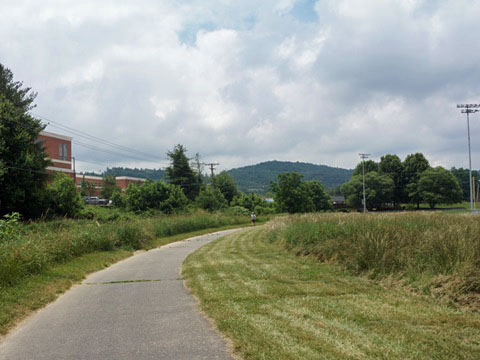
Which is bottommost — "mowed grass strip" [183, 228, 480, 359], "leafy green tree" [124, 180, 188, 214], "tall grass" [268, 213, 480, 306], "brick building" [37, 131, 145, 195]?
"mowed grass strip" [183, 228, 480, 359]

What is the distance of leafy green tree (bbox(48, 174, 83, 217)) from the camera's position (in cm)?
4078

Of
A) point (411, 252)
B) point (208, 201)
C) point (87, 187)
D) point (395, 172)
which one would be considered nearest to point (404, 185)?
point (395, 172)

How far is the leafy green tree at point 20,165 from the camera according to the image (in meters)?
35.2

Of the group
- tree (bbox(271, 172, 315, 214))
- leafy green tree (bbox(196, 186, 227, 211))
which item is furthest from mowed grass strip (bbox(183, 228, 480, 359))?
leafy green tree (bbox(196, 186, 227, 211))

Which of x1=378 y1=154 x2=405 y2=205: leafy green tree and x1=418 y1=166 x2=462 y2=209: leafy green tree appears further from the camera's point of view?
x1=378 y1=154 x2=405 y2=205: leafy green tree

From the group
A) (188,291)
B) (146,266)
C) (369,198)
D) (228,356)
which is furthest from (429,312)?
(369,198)

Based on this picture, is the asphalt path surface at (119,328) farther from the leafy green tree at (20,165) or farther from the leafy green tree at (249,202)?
the leafy green tree at (249,202)

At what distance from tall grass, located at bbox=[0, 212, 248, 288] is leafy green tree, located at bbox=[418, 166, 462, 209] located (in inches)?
2517

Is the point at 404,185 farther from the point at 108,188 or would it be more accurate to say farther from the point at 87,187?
the point at 87,187

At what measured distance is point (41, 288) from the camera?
11.5m

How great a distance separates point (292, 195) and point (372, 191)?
29581 mm

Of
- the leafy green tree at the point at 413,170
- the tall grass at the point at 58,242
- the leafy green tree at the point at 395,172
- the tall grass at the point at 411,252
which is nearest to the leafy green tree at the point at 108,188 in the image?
the leafy green tree at the point at 395,172

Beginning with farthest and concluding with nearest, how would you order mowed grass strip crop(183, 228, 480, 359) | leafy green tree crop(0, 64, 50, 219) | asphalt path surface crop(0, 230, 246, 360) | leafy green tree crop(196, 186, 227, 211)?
leafy green tree crop(196, 186, 227, 211), leafy green tree crop(0, 64, 50, 219), asphalt path surface crop(0, 230, 246, 360), mowed grass strip crop(183, 228, 480, 359)

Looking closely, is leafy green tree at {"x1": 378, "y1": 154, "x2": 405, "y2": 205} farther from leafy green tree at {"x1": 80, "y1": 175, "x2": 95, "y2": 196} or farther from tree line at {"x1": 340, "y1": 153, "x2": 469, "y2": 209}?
leafy green tree at {"x1": 80, "y1": 175, "x2": 95, "y2": 196}
